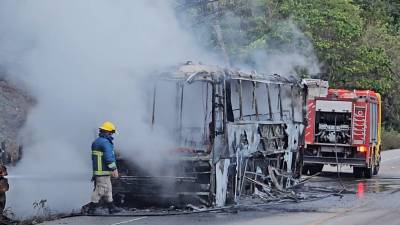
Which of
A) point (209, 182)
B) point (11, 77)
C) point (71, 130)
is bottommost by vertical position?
point (209, 182)

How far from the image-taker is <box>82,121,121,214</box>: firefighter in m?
11.2

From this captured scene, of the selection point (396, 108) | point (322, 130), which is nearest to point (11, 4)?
point (322, 130)

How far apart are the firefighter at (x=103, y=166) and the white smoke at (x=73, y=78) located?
2.26 ft

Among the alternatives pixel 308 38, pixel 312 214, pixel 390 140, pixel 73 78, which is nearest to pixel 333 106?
pixel 312 214

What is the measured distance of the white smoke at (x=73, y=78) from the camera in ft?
36.3

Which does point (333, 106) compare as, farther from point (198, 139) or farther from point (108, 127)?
point (108, 127)

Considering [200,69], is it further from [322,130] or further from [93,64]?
[322,130]

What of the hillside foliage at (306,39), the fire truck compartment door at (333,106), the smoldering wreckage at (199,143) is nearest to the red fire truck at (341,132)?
the fire truck compartment door at (333,106)

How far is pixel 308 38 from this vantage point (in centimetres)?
3062

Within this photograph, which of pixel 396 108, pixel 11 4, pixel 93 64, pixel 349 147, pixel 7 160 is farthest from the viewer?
pixel 396 108

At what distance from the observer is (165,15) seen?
13.1 metres

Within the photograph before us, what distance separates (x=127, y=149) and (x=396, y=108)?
36.2 m

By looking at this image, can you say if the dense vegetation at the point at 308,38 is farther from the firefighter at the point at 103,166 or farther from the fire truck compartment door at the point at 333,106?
the firefighter at the point at 103,166

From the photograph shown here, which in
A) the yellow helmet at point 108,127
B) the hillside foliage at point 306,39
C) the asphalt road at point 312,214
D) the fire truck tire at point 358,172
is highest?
the hillside foliage at point 306,39
